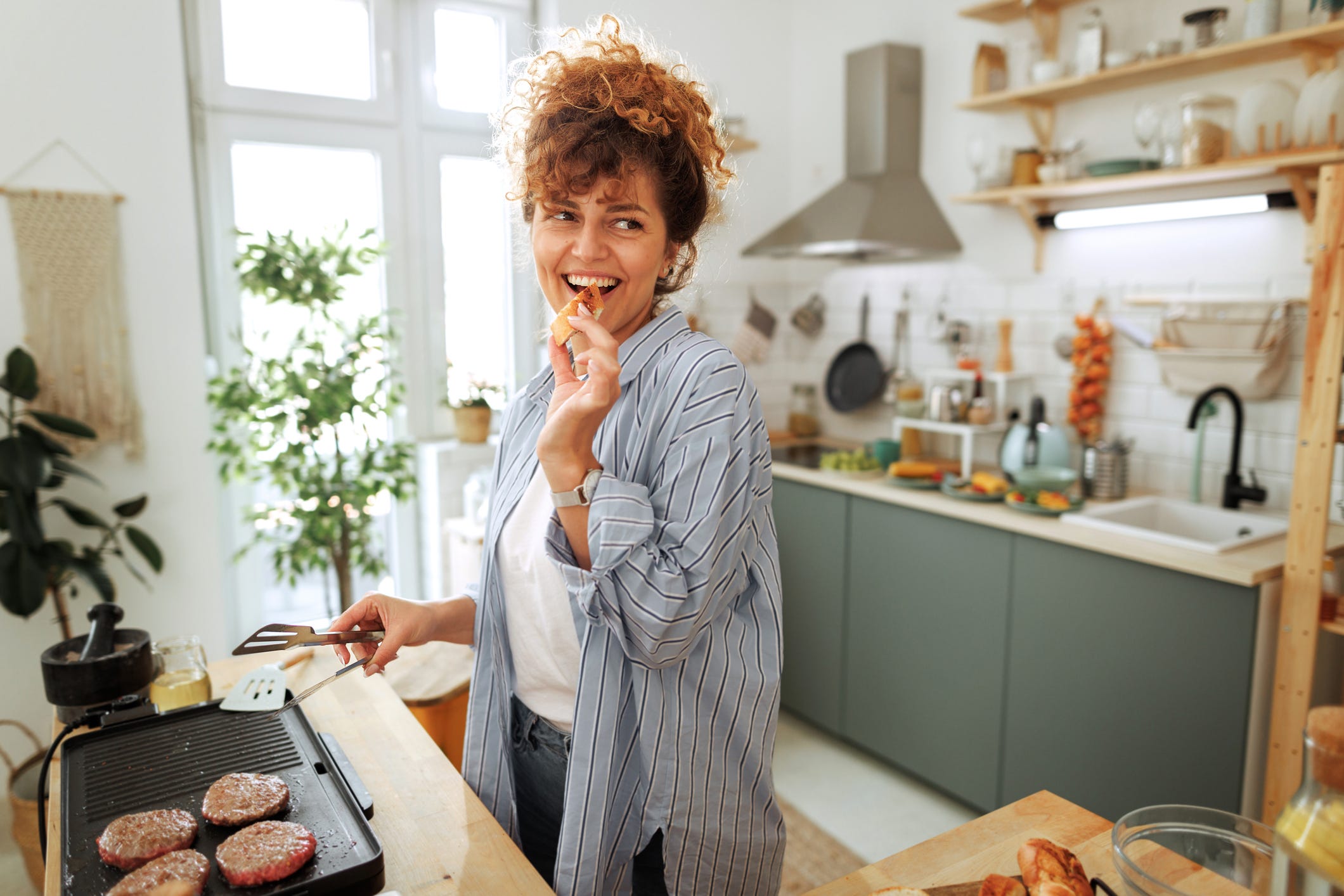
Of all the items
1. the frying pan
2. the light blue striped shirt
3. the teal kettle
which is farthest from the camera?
the frying pan

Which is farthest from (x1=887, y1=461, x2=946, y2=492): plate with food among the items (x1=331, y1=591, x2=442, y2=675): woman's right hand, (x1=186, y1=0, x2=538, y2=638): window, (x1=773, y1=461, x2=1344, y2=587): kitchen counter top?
(x1=331, y1=591, x2=442, y2=675): woman's right hand

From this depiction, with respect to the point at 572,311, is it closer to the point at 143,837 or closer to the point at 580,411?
the point at 580,411

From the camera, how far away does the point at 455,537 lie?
3266 mm

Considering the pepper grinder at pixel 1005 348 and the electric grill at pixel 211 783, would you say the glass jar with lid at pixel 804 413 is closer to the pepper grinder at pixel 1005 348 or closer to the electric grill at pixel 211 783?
the pepper grinder at pixel 1005 348

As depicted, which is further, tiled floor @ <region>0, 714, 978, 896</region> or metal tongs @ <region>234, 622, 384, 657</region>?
tiled floor @ <region>0, 714, 978, 896</region>

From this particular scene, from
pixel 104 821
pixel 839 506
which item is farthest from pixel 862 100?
pixel 104 821

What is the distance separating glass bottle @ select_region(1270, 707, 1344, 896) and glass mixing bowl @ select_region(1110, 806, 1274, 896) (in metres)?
0.25

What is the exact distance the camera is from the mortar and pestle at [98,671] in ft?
4.35

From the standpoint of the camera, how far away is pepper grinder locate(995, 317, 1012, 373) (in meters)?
3.11

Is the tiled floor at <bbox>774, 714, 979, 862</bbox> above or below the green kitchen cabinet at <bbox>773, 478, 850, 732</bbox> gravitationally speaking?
below

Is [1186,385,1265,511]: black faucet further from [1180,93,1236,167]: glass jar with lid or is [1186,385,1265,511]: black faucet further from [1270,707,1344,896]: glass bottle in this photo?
[1270,707,1344,896]: glass bottle

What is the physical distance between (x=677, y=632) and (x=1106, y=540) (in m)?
1.69

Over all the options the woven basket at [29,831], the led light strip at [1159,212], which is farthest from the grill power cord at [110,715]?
the led light strip at [1159,212]

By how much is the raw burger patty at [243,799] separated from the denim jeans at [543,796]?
1.03 feet
